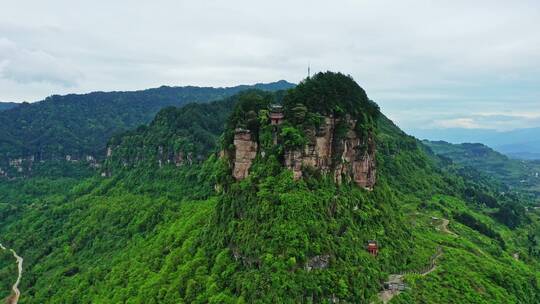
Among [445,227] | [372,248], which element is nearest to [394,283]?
[372,248]

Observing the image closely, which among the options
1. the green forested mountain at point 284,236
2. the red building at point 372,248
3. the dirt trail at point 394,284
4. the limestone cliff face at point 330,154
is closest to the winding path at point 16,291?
the green forested mountain at point 284,236

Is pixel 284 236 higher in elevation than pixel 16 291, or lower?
higher

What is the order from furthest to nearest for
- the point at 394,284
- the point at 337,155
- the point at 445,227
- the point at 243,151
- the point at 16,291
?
the point at 445,227 < the point at 16,291 < the point at 243,151 < the point at 337,155 < the point at 394,284

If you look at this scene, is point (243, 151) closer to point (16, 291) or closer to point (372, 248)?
point (372, 248)

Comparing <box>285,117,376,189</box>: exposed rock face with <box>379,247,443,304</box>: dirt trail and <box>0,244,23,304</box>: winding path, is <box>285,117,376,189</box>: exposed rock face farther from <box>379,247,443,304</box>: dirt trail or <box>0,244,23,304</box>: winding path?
<box>0,244,23,304</box>: winding path

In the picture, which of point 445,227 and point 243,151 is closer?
point 243,151

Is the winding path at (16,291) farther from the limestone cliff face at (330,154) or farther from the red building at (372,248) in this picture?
the red building at (372,248)

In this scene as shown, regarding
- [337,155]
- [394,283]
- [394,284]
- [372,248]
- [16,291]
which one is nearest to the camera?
[394,284]
